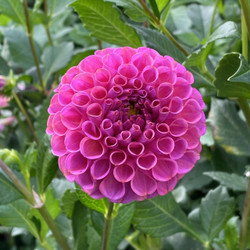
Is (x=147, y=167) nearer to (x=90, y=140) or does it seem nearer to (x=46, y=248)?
(x=90, y=140)

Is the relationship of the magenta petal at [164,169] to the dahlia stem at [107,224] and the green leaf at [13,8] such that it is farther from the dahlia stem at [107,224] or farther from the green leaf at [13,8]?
the green leaf at [13,8]

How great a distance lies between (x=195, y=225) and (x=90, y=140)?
0.40 metres

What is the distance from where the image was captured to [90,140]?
0.49m

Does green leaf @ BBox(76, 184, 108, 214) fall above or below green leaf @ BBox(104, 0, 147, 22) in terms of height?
below

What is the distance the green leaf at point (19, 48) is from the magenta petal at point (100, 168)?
2.50 feet

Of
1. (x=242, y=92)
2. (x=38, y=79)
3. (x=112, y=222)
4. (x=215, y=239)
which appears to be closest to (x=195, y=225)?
(x=215, y=239)

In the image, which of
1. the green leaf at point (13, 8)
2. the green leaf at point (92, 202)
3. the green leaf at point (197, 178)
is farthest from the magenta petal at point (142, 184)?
the green leaf at point (13, 8)

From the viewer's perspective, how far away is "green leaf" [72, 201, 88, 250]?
2.18 feet

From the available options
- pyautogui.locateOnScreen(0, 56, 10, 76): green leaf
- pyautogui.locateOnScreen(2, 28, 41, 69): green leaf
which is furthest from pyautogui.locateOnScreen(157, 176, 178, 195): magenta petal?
pyautogui.locateOnScreen(2, 28, 41, 69): green leaf

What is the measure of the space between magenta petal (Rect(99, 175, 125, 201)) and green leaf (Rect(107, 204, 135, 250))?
0.17m

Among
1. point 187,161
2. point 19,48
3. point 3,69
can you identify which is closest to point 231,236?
point 187,161

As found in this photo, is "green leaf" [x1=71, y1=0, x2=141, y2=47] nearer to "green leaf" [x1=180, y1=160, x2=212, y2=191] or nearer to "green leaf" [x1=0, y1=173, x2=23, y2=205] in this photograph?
"green leaf" [x1=0, y1=173, x2=23, y2=205]

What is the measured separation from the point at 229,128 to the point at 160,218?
0.23 metres

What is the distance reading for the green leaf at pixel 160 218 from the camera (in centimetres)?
71
